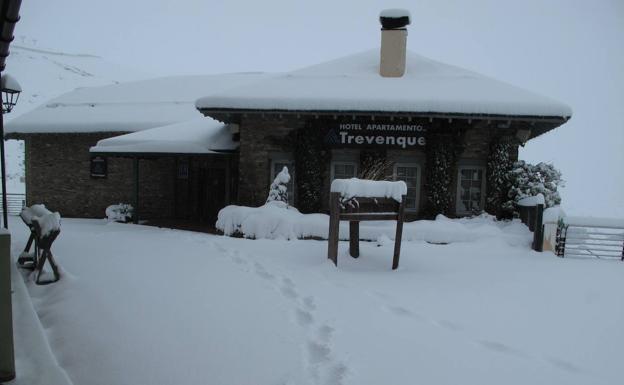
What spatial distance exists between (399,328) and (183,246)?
496 centimetres

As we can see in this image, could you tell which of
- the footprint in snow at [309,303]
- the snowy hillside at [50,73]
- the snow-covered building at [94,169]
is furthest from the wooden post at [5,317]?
the snowy hillside at [50,73]

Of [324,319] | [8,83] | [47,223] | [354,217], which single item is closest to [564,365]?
[324,319]

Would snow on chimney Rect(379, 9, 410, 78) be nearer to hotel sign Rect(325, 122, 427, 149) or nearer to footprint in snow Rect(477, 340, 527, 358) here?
hotel sign Rect(325, 122, 427, 149)

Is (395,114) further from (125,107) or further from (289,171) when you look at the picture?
(125,107)

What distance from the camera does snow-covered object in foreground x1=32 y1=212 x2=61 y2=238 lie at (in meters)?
4.66

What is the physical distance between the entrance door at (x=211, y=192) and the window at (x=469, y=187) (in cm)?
760

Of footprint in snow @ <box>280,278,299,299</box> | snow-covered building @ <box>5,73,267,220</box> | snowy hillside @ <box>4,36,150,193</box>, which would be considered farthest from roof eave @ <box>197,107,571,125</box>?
snowy hillside @ <box>4,36,150,193</box>

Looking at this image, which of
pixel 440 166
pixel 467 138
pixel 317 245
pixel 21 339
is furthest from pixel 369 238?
pixel 21 339

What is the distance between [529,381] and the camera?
2693 millimetres

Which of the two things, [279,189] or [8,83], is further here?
[279,189]

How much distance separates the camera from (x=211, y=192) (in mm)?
13820

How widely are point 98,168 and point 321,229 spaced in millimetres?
10140

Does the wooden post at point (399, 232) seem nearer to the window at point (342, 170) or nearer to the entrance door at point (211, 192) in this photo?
the window at point (342, 170)

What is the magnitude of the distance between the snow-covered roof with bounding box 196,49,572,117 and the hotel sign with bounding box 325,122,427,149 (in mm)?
869
